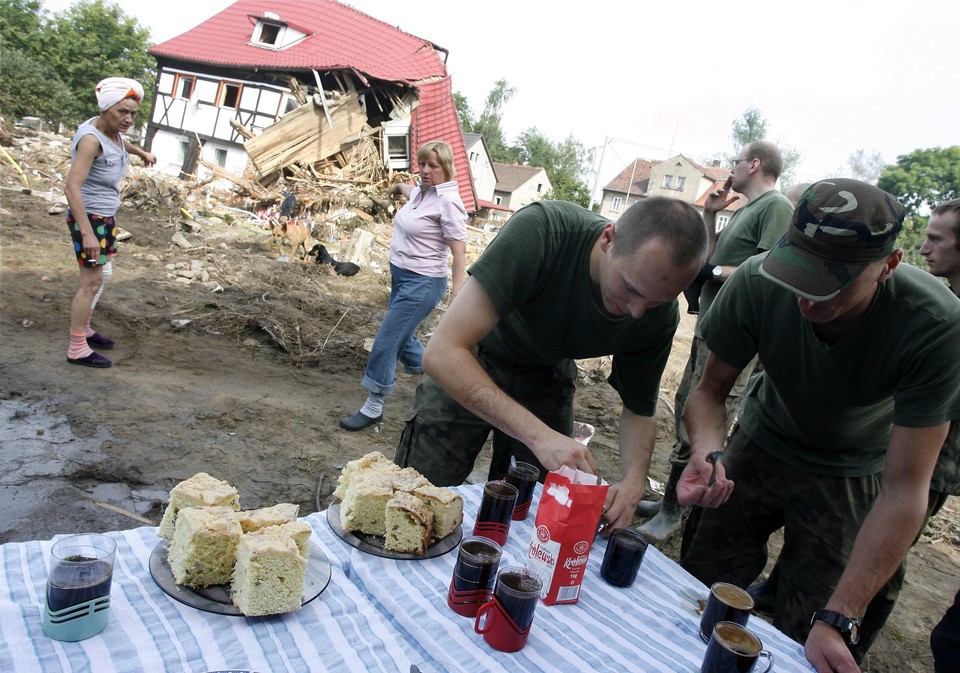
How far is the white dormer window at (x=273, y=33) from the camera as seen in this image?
77.3 feet

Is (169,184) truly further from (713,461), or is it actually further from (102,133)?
(713,461)

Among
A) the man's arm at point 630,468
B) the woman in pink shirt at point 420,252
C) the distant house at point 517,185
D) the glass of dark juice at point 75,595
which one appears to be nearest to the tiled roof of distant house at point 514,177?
the distant house at point 517,185

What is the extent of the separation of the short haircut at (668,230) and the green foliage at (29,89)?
1498 inches

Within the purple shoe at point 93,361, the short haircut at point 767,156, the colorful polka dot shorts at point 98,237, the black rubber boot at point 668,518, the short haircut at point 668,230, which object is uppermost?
the short haircut at point 767,156

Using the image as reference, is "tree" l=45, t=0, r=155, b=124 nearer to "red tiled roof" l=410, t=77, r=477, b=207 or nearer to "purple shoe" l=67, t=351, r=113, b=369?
"red tiled roof" l=410, t=77, r=477, b=207

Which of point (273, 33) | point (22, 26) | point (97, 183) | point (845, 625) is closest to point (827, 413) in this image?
point (845, 625)

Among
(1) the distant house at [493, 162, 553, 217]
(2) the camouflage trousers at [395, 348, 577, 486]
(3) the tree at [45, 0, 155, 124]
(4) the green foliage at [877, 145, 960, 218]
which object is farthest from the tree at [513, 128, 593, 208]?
(2) the camouflage trousers at [395, 348, 577, 486]

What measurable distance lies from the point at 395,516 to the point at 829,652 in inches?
52.7

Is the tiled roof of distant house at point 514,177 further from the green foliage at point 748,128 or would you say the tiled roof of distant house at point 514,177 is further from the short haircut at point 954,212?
the short haircut at point 954,212

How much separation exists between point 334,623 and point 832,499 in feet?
6.74

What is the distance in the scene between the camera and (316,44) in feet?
75.3

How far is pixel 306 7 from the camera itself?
25.4m

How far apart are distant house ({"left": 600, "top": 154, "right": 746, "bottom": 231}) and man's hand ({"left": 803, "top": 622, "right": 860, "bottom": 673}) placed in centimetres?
4621

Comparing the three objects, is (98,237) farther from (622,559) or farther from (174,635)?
(622,559)
